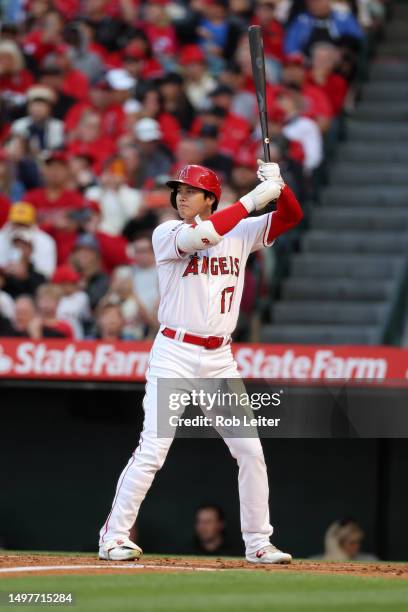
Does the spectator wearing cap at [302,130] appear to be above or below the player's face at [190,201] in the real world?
above

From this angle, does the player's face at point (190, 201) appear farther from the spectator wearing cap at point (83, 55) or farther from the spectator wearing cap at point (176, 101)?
the spectator wearing cap at point (83, 55)

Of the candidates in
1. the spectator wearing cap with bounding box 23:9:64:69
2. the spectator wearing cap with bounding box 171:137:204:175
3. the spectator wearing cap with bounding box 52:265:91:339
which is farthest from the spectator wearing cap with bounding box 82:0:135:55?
the spectator wearing cap with bounding box 52:265:91:339

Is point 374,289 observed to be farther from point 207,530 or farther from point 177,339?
point 177,339

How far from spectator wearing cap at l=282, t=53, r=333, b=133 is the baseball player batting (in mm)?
6186

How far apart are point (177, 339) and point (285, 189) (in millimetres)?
903

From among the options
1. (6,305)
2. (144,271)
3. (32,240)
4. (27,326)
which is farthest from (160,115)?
(27,326)

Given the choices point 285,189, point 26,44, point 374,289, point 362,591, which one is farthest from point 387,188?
point 362,591

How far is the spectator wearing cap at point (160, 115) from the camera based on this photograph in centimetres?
1367

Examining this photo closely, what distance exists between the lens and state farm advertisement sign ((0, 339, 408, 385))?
10023mm

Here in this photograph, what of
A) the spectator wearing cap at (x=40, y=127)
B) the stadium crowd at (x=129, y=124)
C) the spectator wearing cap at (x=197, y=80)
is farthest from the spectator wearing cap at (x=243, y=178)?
the spectator wearing cap at (x=40, y=127)

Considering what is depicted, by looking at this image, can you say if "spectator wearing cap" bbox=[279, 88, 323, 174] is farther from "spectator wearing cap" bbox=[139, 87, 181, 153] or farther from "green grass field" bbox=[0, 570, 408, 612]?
"green grass field" bbox=[0, 570, 408, 612]

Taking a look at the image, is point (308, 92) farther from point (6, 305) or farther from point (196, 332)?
point (196, 332)

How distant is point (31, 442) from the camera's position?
37.4 feet

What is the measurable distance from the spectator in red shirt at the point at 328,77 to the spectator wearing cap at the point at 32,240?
320 cm
